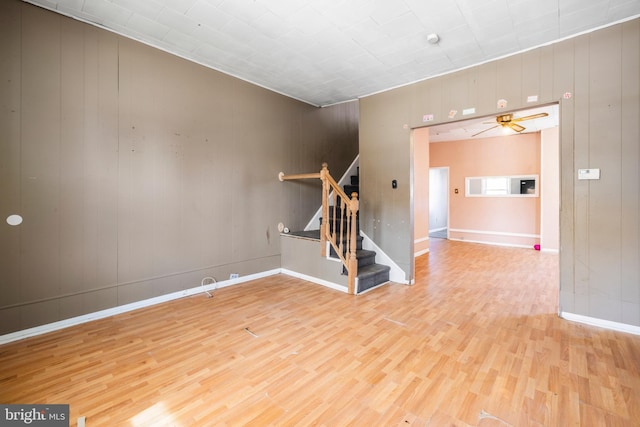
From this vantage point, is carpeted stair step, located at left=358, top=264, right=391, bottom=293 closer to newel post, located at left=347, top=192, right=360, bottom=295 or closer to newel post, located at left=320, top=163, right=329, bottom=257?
newel post, located at left=347, top=192, right=360, bottom=295

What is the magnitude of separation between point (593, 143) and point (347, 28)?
282cm

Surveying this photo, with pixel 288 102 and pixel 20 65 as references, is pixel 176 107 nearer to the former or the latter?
pixel 20 65

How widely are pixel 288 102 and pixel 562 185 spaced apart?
13.5 ft

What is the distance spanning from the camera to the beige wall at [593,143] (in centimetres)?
275

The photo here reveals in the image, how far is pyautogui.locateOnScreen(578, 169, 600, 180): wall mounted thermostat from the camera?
9.53 feet

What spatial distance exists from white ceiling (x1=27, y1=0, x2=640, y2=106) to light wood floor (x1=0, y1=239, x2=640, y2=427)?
120 inches

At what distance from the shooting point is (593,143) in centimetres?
291

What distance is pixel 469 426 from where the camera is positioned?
1.61 metres

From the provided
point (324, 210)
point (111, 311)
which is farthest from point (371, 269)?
point (111, 311)

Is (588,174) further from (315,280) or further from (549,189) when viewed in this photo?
(549,189)

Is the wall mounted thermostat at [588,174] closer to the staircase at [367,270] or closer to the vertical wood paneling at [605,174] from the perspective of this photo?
the vertical wood paneling at [605,174]

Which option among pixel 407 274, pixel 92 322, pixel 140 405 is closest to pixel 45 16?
pixel 92 322

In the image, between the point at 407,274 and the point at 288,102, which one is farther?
the point at 288,102

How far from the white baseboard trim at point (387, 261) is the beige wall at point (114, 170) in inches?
65.9
